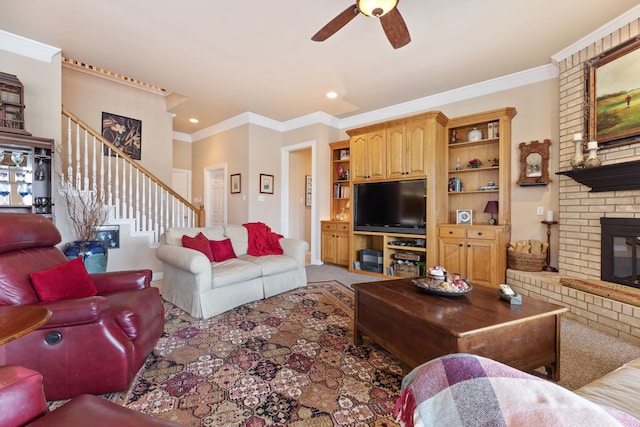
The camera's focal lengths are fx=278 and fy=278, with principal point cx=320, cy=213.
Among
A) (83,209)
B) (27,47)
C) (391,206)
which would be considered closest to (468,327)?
(391,206)

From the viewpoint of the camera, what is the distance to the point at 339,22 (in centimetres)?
220

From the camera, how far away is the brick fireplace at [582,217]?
243cm

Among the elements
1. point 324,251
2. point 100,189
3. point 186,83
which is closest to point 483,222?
point 324,251

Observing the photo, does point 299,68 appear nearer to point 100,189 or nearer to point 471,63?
point 471,63

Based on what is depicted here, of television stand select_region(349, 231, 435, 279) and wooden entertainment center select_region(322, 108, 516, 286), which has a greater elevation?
wooden entertainment center select_region(322, 108, 516, 286)

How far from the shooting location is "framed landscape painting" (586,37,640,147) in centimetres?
253

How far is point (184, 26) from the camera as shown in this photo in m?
2.71

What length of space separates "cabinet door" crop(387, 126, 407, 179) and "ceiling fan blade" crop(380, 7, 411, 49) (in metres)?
1.84

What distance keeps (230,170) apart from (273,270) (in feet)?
10.2

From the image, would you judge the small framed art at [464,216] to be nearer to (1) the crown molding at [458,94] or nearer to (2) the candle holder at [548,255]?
(2) the candle holder at [548,255]

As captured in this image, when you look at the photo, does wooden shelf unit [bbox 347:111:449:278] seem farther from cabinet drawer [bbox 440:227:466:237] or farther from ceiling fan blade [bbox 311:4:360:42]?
ceiling fan blade [bbox 311:4:360:42]

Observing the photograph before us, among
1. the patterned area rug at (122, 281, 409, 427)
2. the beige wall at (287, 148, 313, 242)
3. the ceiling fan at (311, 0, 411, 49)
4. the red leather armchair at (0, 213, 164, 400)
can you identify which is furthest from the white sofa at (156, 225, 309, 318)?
the beige wall at (287, 148, 313, 242)

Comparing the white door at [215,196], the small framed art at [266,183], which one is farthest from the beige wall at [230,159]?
the small framed art at [266,183]

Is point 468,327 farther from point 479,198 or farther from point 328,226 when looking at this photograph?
point 328,226
